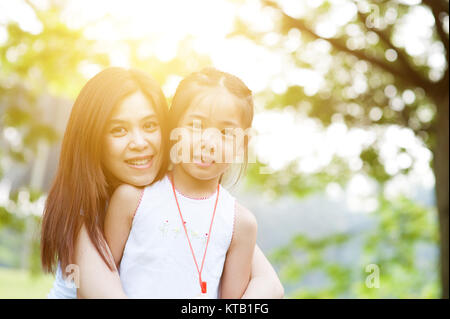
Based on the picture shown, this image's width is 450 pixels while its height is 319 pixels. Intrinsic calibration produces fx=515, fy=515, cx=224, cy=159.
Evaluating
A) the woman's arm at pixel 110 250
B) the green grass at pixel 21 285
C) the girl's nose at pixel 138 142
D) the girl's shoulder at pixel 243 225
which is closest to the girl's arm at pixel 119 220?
the woman's arm at pixel 110 250

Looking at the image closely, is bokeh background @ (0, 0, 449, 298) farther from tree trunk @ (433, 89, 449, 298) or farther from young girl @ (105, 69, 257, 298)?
young girl @ (105, 69, 257, 298)

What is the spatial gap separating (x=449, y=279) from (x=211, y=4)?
308 cm

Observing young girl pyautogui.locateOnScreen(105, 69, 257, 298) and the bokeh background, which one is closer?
young girl pyautogui.locateOnScreen(105, 69, 257, 298)

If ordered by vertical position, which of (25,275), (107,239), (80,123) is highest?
(25,275)

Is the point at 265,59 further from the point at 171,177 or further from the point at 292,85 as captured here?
the point at 171,177

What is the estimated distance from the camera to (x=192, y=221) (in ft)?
4.10

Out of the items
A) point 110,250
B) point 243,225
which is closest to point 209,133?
point 243,225

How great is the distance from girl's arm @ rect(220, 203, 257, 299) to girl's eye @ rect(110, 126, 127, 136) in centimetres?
35

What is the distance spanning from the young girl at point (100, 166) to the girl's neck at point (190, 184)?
0.05 metres

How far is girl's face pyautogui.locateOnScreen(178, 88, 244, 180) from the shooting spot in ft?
4.05

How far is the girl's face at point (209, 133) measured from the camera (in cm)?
124

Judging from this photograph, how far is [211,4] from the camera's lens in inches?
162

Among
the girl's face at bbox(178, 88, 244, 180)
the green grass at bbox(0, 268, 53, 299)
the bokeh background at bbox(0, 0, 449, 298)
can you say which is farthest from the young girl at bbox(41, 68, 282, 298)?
the green grass at bbox(0, 268, 53, 299)
